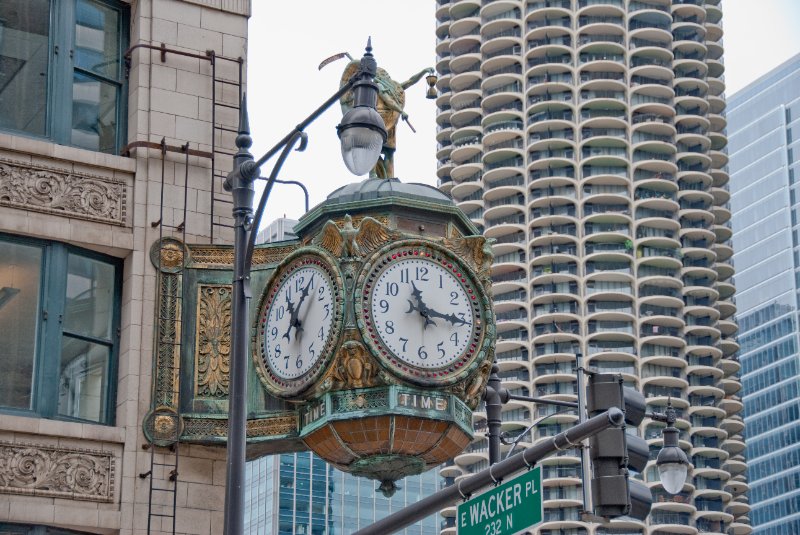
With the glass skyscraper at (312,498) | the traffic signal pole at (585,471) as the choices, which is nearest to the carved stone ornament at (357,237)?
the traffic signal pole at (585,471)

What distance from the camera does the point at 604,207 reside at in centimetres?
15638

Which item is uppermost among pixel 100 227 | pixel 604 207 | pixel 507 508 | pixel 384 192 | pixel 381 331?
pixel 604 207

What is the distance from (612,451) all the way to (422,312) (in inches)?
162

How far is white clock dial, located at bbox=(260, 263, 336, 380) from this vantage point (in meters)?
17.1

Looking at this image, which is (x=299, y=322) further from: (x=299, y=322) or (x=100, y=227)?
(x=100, y=227)

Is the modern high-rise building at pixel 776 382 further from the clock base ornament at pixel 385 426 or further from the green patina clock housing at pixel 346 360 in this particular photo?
the clock base ornament at pixel 385 426

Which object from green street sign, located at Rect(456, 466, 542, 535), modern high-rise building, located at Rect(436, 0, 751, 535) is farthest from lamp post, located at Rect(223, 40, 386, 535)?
modern high-rise building, located at Rect(436, 0, 751, 535)

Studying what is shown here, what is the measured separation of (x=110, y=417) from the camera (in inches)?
698

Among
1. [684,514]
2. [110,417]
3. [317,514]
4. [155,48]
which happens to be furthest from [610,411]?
[317,514]

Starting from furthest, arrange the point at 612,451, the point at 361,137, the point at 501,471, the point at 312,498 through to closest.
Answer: the point at 312,498
the point at 361,137
the point at 501,471
the point at 612,451

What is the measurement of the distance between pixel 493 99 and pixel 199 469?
146291 mm

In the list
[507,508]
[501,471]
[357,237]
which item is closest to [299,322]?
[357,237]

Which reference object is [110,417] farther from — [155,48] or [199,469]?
[155,48]

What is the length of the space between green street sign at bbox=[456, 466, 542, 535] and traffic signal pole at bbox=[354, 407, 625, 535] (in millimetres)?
108
